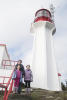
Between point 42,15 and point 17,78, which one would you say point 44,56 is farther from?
point 17,78

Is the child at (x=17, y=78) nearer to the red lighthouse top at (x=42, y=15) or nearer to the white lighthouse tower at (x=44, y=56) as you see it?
the white lighthouse tower at (x=44, y=56)

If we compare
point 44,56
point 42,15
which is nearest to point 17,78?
point 44,56

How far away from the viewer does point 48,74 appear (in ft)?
35.6

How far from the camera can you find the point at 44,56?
1150 cm

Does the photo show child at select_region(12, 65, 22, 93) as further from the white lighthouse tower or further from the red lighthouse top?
the red lighthouse top

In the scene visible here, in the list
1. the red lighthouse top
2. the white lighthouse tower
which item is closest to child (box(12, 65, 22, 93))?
the white lighthouse tower

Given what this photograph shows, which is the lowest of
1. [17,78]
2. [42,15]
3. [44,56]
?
[17,78]

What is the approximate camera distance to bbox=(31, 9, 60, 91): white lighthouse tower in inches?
416

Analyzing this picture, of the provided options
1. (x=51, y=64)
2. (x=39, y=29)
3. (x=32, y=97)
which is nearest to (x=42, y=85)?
(x=51, y=64)

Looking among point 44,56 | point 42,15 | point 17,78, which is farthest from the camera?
point 42,15

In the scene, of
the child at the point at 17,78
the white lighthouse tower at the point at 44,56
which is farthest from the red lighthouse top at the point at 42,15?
the child at the point at 17,78

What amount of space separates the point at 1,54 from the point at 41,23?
5707 mm

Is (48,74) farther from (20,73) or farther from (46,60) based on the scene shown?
(20,73)

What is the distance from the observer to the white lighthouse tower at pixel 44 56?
34.6 ft
